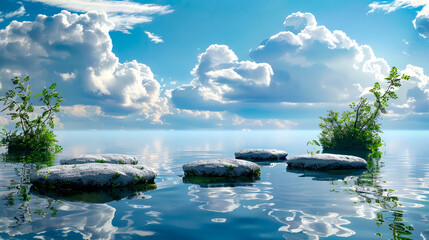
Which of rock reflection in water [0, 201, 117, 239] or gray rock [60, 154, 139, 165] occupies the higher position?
gray rock [60, 154, 139, 165]

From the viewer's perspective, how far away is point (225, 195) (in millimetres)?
9281

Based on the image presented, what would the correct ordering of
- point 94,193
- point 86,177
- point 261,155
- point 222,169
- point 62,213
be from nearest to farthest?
point 62,213 < point 94,193 < point 86,177 < point 222,169 < point 261,155

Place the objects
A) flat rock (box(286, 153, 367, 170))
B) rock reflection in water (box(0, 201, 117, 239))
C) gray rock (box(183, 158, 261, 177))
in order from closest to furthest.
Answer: rock reflection in water (box(0, 201, 117, 239)) → gray rock (box(183, 158, 261, 177)) → flat rock (box(286, 153, 367, 170))

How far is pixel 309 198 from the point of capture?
8.91 m

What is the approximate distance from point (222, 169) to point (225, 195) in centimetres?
380

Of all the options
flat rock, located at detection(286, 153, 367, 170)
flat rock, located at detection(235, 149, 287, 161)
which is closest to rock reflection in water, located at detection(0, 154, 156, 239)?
flat rock, located at detection(286, 153, 367, 170)

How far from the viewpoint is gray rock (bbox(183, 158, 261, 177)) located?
43.0 feet

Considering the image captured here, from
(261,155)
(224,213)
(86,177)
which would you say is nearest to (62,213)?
(86,177)

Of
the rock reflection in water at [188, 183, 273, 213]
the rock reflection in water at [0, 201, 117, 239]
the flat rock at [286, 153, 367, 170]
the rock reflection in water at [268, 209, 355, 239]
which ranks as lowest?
the rock reflection in water at [268, 209, 355, 239]

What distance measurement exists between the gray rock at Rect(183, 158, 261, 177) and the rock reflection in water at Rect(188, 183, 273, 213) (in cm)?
182

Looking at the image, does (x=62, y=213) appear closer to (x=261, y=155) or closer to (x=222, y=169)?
(x=222, y=169)

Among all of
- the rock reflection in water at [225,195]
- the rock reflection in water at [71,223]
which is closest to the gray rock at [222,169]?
the rock reflection in water at [225,195]

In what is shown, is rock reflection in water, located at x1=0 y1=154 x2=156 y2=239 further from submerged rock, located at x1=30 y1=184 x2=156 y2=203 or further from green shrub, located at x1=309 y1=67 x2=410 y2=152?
green shrub, located at x1=309 y1=67 x2=410 y2=152

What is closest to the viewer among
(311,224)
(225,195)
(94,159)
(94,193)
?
(311,224)
